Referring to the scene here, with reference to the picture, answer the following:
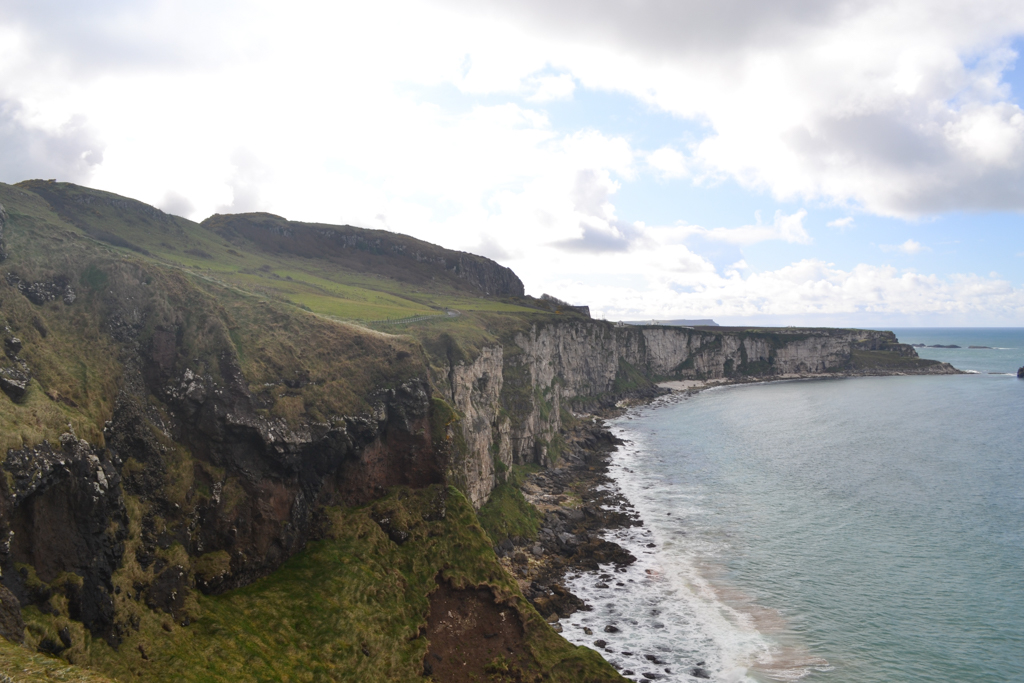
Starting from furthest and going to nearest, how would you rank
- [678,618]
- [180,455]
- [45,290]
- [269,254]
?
[269,254] < [678,618] < [45,290] < [180,455]

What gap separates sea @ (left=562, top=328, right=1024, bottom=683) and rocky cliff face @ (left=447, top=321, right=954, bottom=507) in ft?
42.3

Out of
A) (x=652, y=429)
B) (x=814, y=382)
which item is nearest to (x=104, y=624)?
(x=652, y=429)

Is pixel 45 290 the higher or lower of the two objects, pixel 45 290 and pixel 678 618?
the higher

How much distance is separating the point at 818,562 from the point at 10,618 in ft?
178

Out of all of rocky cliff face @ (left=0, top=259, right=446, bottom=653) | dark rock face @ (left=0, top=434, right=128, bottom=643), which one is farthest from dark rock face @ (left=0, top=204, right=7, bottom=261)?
dark rock face @ (left=0, top=434, right=128, bottom=643)

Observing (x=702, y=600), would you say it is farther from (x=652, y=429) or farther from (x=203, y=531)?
(x=652, y=429)

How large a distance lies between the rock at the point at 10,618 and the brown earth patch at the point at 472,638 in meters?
18.2

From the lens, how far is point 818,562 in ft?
167

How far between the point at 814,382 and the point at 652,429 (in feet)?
339

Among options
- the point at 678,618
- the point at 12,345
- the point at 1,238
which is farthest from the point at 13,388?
the point at 678,618

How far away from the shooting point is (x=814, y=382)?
18938 cm

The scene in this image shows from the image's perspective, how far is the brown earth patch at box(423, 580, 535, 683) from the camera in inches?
1259

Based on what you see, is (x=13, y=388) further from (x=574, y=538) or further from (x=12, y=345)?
(x=574, y=538)

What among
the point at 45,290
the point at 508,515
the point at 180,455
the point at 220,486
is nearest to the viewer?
Answer: the point at 180,455
